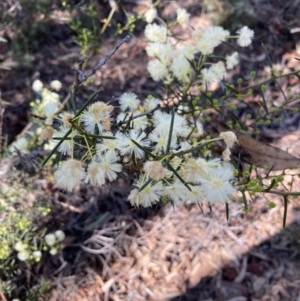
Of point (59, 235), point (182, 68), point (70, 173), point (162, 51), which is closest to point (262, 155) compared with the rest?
point (182, 68)

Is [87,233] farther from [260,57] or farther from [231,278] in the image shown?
[260,57]

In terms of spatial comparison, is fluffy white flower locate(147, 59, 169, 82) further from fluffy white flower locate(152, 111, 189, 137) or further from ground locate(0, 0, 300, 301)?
ground locate(0, 0, 300, 301)

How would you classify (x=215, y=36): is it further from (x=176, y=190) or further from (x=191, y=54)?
(x=176, y=190)

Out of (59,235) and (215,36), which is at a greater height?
(215,36)

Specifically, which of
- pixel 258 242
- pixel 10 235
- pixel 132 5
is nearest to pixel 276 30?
pixel 132 5

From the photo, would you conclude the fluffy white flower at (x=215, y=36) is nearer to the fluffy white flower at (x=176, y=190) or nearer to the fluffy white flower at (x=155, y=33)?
the fluffy white flower at (x=155, y=33)

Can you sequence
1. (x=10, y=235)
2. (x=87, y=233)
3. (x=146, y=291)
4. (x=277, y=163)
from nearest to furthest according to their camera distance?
(x=277, y=163) < (x=10, y=235) < (x=146, y=291) < (x=87, y=233)

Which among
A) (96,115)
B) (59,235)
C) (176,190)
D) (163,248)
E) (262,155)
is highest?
(96,115)

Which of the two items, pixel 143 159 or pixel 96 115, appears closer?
pixel 96 115
